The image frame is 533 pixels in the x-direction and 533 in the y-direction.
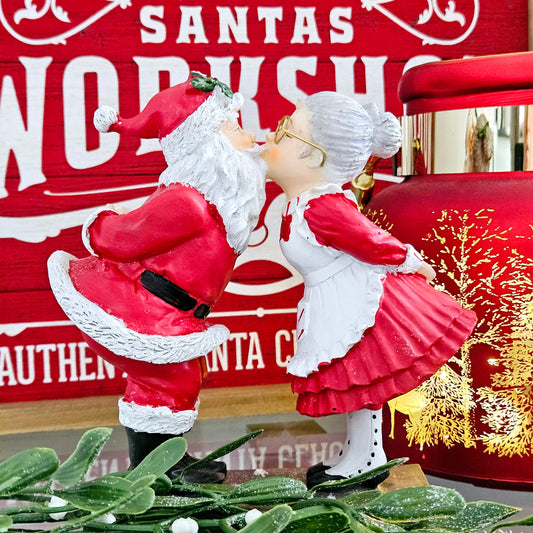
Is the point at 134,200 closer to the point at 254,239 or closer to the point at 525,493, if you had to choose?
the point at 254,239

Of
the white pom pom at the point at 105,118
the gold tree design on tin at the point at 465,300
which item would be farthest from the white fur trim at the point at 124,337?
the gold tree design on tin at the point at 465,300

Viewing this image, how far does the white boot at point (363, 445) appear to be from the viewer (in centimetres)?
93

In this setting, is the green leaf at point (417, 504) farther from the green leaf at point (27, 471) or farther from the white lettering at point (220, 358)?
the white lettering at point (220, 358)

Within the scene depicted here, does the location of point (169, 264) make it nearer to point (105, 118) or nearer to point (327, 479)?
point (105, 118)

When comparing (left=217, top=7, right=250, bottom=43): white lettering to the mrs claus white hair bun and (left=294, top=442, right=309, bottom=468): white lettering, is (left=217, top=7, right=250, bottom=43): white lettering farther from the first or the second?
(left=294, top=442, right=309, bottom=468): white lettering

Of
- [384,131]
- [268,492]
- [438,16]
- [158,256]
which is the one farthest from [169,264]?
[438,16]

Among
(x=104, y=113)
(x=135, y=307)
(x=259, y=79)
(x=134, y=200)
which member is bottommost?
(x=135, y=307)

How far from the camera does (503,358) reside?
92 cm

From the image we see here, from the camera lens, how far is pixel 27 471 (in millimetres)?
404

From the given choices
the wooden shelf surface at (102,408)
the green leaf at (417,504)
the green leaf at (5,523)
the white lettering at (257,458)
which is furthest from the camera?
the wooden shelf surface at (102,408)

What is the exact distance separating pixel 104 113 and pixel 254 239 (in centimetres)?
56

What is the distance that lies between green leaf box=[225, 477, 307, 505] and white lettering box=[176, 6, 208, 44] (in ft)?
3.49

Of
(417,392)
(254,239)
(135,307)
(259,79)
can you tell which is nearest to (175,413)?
(135,307)

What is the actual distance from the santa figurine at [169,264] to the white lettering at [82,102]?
1.49 ft
